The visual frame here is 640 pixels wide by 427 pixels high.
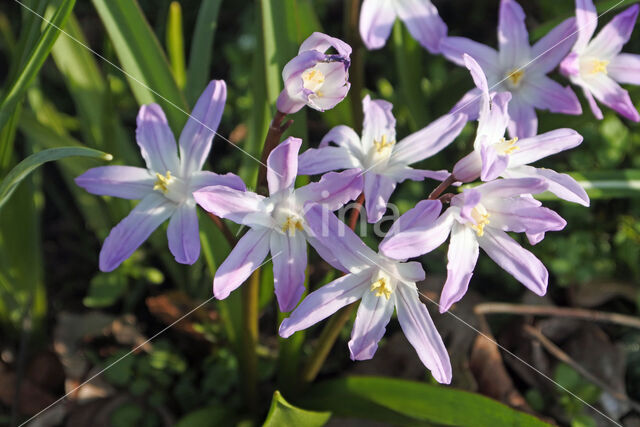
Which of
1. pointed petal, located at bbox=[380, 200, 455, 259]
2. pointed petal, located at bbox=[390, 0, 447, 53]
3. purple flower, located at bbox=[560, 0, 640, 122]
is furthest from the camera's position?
pointed petal, located at bbox=[390, 0, 447, 53]

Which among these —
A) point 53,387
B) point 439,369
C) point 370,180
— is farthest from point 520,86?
point 53,387

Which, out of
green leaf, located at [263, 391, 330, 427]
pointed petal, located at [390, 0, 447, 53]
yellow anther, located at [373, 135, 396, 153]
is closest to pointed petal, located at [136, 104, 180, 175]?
yellow anther, located at [373, 135, 396, 153]

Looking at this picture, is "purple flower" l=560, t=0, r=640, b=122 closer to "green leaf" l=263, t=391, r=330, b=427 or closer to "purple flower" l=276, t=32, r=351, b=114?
"purple flower" l=276, t=32, r=351, b=114

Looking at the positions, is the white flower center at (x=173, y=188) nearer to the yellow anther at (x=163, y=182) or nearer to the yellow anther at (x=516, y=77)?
the yellow anther at (x=163, y=182)

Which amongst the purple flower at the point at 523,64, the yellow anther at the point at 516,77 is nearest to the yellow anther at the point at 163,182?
the purple flower at the point at 523,64

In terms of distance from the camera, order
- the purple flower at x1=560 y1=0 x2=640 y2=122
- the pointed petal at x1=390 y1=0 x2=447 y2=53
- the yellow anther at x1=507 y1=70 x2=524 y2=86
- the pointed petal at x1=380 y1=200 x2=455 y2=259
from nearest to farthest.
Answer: the pointed petal at x1=380 y1=200 x2=455 y2=259 < the purple flower at x1=560 y1=0 x2=640 y2=122 < the yellow anther at x1=507 y1=70 x2=524 y2=86 < the pointed petal at x1=390 y1=0 x2=447 y2=53

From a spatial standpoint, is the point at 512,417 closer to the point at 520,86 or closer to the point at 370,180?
the point at 370,180

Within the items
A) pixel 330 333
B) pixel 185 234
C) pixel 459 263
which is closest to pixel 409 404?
pixel 330 333
